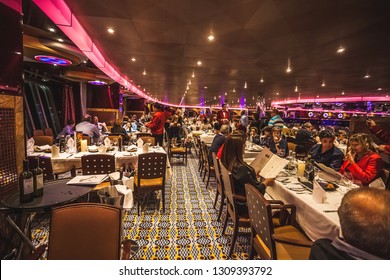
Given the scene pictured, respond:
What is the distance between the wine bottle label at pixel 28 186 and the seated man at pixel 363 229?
2.00 meters

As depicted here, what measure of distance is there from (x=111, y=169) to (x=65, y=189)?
1317mm

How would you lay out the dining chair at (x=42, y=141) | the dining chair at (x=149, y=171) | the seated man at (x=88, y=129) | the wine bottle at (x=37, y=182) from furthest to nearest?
the seated man at (x=88, y=129), the dining chair at (x=42, y=141), the dining chair at (x=149, y=171), the wine bottle at (x=37, y=182)

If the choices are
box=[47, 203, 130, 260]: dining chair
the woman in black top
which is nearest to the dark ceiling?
the woman in black top

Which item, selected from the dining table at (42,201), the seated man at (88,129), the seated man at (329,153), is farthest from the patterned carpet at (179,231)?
the seated man at (88,129)

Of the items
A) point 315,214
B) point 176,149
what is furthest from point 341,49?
point 176,149

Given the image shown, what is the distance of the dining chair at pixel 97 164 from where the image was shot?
3.21m

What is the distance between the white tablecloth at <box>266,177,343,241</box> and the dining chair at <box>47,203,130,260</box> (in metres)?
1.51

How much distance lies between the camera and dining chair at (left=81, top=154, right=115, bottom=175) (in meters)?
3.21

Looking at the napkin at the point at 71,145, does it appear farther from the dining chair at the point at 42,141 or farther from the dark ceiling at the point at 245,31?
the dark ceiling at the point at 245,31

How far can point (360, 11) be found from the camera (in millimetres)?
3049

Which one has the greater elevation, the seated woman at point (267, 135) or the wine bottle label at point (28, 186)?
the seated woman at point (267, 135)

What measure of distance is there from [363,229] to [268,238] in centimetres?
85

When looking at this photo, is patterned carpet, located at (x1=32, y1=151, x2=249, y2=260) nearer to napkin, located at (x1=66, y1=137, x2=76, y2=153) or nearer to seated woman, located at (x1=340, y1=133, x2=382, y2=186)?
napkin, located at (x1=66, y1=137, x2=76, y2=153)
